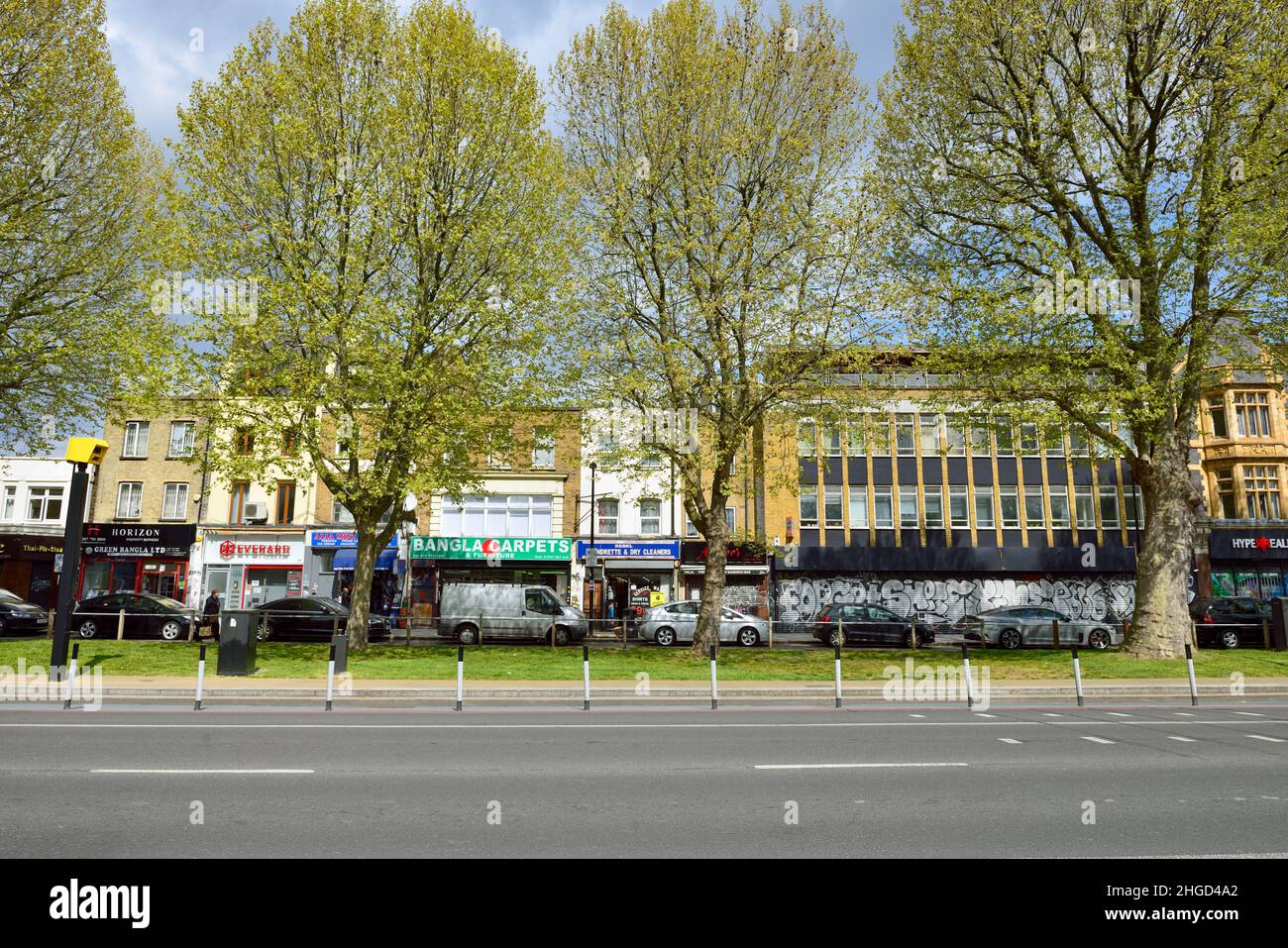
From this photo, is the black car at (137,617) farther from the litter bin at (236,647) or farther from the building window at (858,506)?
the building window at (858,506)

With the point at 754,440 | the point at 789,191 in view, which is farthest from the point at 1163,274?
the point at 754,440

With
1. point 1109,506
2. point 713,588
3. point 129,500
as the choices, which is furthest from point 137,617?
point 1109,506

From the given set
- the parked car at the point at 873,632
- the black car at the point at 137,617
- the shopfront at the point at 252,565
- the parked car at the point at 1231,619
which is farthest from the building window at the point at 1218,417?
the black car at the point at 137,617

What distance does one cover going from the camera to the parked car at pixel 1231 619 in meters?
25.7

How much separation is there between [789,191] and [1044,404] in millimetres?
7914

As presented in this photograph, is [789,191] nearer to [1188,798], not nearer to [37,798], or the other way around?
[1188,798]

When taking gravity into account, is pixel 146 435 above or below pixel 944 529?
above

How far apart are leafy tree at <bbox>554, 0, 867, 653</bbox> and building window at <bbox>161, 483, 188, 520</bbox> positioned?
2797cm

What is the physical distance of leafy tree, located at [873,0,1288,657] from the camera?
17562 millimetres

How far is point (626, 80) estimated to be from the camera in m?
20.2

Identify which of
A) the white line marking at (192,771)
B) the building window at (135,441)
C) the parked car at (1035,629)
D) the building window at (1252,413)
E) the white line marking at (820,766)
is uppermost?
the building window at (1252,413)

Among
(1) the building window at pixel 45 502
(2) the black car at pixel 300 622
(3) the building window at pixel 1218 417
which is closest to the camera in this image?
(2) the black car at pixel 300 622

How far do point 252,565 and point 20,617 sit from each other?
1140 centimetres

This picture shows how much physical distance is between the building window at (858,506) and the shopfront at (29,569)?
37605 mm
